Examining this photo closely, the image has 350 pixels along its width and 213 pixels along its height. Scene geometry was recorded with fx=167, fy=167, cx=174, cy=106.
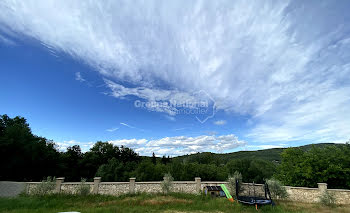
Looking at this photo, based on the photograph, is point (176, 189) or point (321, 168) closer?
point (321, 168)

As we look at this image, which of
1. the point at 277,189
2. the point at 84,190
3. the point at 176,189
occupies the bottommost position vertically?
the point at 176,189

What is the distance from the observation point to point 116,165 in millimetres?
37812

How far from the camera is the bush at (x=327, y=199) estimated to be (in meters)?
15.2

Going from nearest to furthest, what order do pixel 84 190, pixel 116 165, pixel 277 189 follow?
pixel 277 189 < pixel 84 190 < pixel 116 165

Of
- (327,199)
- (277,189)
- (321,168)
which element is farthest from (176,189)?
(321,168)

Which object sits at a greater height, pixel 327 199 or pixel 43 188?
pixel 43 188

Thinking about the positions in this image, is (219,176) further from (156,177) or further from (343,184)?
(343,184)

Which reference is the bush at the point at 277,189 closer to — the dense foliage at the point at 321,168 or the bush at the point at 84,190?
the dense foliage at the point at 321,168

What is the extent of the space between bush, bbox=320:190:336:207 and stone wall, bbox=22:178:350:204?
0.46 meters

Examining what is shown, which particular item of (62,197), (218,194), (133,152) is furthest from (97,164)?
(218,194)

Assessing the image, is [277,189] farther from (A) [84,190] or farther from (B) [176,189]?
(A) [84,190]

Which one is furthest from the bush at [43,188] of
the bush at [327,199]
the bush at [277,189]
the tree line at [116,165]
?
the bush at [327,199]

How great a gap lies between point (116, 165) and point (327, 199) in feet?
117

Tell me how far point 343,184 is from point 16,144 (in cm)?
4266
